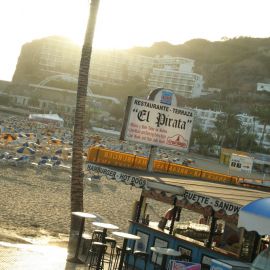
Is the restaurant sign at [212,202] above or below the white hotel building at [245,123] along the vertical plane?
below

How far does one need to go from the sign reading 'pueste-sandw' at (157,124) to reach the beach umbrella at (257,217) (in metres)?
5.87

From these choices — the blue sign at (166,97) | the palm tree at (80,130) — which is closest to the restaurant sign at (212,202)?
the blue sign at (166,97)

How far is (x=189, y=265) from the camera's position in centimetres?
1024

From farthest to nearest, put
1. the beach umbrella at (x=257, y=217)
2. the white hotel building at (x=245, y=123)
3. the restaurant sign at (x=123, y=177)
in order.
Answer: the white hotel building at (x=245, y=123) → the restaurant sign at (x=123, y=177) → the beach umbrella at (x=257, y=217)

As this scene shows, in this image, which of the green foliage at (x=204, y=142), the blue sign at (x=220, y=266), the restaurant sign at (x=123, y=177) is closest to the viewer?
the blue sign at (x=220, y=266)

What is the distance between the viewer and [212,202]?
33.9ft

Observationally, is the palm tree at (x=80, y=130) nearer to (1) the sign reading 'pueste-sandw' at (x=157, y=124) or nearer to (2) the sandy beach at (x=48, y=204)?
(2) the sandy beach at (x=48, y=204)

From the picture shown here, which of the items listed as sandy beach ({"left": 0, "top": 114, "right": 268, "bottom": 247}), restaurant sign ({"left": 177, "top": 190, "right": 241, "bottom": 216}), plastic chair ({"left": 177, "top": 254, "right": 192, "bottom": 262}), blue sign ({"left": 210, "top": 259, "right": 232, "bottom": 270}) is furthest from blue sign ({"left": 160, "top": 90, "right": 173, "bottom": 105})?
blue sign ({"left": 210, "top": 259, "right": 232, "bottom": 270})

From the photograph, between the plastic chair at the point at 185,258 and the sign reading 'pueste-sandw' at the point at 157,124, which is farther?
the sign reading 'pueste-sandw' at the point at 157,124

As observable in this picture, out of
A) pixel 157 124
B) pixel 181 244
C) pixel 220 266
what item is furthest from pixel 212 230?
pixel 157 124

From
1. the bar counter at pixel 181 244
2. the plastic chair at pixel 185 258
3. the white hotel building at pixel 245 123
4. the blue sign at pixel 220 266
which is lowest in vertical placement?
the plastic chair at pixel 185 258

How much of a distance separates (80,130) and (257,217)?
746 centimetres

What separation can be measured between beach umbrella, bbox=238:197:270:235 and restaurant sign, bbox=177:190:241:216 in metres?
1.22

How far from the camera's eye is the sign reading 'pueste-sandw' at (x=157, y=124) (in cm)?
1416
